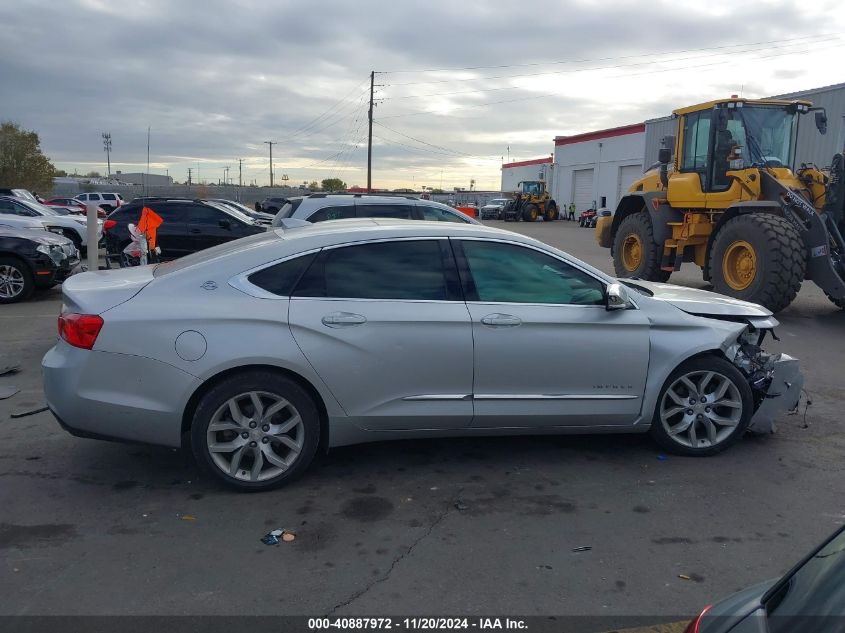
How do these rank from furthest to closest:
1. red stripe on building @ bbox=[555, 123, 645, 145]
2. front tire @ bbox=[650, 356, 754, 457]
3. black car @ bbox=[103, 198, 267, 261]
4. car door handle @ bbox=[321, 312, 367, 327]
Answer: red stripe on building @ bbox=[555, 123, 645, 145], black car @ bbox=[103, 198, 267, 261], front tire @ bbox=[650, 356, 754, 457], car door handle @ bbox=[321, 312, 367, 327]

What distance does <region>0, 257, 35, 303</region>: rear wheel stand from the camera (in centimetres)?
1109

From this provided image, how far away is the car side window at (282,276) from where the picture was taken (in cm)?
435

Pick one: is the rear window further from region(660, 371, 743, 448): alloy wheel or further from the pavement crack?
region(660, 371, 743, 448): alloy wheel

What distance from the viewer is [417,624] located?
119 inches

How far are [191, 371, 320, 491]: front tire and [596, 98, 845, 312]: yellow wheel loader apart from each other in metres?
7.41

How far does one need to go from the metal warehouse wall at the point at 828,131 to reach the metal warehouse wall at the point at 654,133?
907cm

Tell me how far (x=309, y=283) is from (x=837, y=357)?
6425 millimetres

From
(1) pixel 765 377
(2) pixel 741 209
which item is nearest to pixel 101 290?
(1) pixel 765 377

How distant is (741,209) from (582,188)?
1777 inches

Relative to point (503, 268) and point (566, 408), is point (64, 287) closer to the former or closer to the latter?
point (503, 268)

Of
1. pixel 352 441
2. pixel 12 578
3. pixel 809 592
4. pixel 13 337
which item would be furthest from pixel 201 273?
pixel 13 337

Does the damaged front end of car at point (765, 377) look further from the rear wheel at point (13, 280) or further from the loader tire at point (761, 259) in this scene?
the rear wheel at point (13, 280)

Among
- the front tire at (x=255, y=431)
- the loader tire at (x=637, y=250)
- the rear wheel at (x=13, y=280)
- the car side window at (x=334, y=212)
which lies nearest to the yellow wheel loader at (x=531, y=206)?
the loader tire at (x=637, y=250)

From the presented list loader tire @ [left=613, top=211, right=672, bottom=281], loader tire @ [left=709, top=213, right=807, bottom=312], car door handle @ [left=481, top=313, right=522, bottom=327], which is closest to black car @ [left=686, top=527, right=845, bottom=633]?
car door handle @ [left=481, top=313, right=522, bottom=327]
